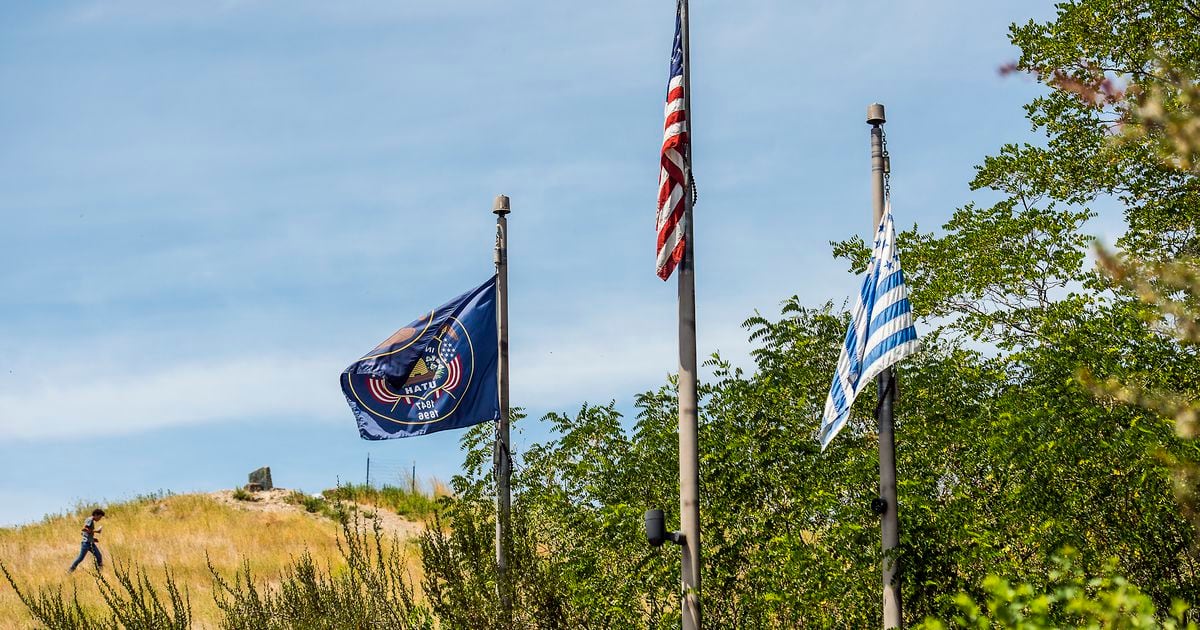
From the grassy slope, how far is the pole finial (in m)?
10.7

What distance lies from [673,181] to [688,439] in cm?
233

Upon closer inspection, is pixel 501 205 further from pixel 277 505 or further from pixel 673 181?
pixel 277 505

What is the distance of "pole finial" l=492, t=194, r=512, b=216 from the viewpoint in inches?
642

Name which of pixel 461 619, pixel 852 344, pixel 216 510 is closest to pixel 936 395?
pixel 852 344

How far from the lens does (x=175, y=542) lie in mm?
35125

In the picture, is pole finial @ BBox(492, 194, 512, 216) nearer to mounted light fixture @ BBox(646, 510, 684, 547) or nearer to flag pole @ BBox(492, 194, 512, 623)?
flag pole @ BBox(492, 194, 512, 623)

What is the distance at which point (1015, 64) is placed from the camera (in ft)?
57.6

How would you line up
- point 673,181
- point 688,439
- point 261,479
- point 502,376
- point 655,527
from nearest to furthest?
point 655,527
point 688,439
point 673,181
point 502,376
point 261,479

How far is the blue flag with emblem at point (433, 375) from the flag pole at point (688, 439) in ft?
15.8

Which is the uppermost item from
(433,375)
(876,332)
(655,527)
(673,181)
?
(673,181)

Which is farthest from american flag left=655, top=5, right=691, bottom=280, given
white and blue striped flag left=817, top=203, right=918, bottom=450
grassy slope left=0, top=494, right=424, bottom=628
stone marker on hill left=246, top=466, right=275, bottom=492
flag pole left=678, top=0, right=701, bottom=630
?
stone marker on hill left=246, top=466, right=275, bottom=492

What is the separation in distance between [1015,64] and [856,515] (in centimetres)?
802

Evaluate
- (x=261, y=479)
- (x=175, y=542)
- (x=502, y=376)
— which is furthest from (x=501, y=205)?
(x=261, y=479)

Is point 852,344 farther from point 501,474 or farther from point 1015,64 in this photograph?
point 1015,64
